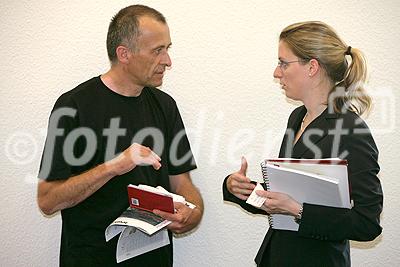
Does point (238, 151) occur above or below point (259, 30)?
below

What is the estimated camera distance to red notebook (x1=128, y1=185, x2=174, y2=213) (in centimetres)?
157

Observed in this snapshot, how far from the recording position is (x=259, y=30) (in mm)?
2100

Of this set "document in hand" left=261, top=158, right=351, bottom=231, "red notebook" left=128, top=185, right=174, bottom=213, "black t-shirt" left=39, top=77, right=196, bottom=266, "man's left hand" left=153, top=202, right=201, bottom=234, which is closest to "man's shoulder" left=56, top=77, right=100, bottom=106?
"black t-shirt" left=39, top=77, right=196, bottom=266

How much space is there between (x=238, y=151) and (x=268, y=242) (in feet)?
1.92

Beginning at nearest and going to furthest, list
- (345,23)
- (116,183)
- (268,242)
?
1. (268,242)
2. (116,183)
3. (345,23)

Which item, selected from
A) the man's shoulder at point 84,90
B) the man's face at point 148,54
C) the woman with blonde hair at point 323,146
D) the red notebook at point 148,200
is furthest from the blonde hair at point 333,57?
the man's shoulder at point 84,90

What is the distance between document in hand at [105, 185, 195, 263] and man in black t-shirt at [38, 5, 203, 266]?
0.15ft

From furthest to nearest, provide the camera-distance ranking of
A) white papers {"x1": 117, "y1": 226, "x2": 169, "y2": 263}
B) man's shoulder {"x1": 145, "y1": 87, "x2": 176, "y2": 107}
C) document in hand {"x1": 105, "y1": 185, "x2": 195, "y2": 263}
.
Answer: man's shoulder {"x1": 145, "y1": 87, "x2": 176, "y2": 107}
white papers {"x1": 117, "y1": 226, "x2": 169, "y2": 263}
document in hand {"x1": 105, "y1": 185, "x2": 195, "y2": 263}

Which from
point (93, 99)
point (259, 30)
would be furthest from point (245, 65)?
point (93, 99)

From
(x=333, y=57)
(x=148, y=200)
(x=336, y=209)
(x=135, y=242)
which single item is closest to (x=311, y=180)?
(x=336, y=209)

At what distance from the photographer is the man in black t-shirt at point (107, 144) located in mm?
1714

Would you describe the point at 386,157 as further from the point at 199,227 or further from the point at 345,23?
the point at 199,227

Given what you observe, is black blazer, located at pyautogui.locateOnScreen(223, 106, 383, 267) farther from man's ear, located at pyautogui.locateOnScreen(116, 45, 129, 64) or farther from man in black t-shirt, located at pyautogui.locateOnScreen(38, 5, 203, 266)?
man's ear, located at pyautogui.locateOnScreen(116, 45, 129, 64)

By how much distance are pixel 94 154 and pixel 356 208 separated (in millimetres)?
966
